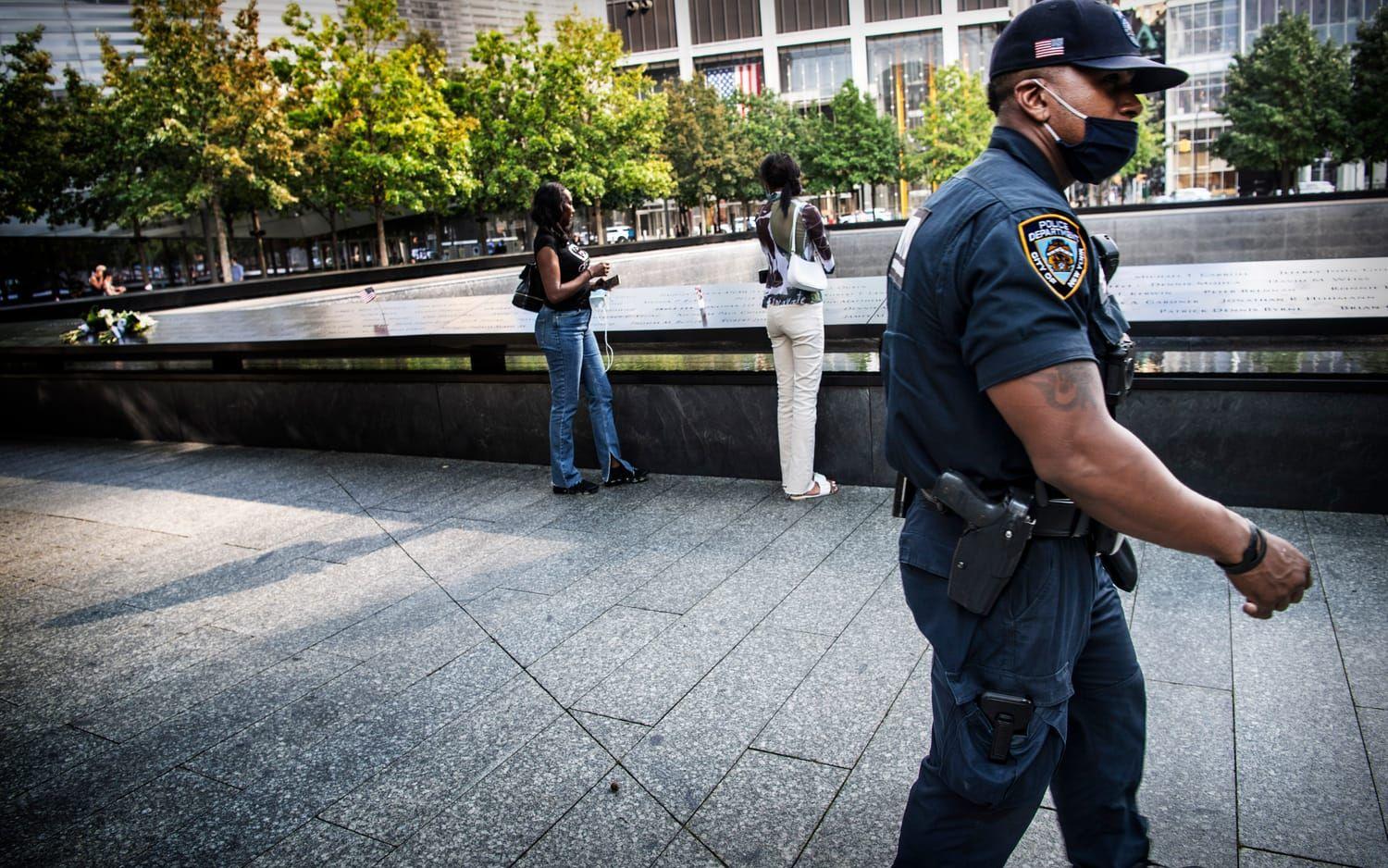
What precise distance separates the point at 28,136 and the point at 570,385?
1357 inches

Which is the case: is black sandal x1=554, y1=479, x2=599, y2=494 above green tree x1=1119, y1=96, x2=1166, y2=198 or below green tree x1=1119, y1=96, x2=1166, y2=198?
below

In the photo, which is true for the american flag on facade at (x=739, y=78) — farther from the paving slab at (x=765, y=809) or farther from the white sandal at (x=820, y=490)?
the paving slab at (x=765, y=809)

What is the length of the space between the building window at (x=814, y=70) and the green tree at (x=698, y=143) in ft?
79.5

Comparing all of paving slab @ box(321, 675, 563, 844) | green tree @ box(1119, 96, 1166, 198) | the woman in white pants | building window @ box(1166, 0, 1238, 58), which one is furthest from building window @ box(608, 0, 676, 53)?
paving slab @ box(321, 675, 563, 844)

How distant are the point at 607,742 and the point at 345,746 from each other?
0.94 m

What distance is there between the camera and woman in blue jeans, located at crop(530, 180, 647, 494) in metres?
6.18

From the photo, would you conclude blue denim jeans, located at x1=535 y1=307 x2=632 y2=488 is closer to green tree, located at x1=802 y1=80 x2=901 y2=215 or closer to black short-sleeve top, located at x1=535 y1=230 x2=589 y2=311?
black short-sleeve top, located at x1=535 y1=230 x2=589 y2=311

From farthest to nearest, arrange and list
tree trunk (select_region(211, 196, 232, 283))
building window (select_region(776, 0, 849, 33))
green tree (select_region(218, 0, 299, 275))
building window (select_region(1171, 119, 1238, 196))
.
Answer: building window (select_region(776, 0, 849, 33)), building window (select_region(1171, 119, 1238, 196)), tree trunk (select_region(211, 196, 232, 283)), green tree (select_region(218, 0, 299, 275))

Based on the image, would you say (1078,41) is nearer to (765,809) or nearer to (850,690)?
(765,809)

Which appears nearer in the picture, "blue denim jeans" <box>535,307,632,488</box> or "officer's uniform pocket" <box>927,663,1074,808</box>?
"officer's uniform pocket" <box>927,663,1074,808</box>

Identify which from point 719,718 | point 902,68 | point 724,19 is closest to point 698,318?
point 719,718

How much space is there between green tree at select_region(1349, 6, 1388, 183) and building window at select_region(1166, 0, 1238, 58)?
26.8m

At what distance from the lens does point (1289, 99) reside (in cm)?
4734

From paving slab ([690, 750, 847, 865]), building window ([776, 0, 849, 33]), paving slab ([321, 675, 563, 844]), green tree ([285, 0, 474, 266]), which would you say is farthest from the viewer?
building window ([776, 0, 849, 33])
